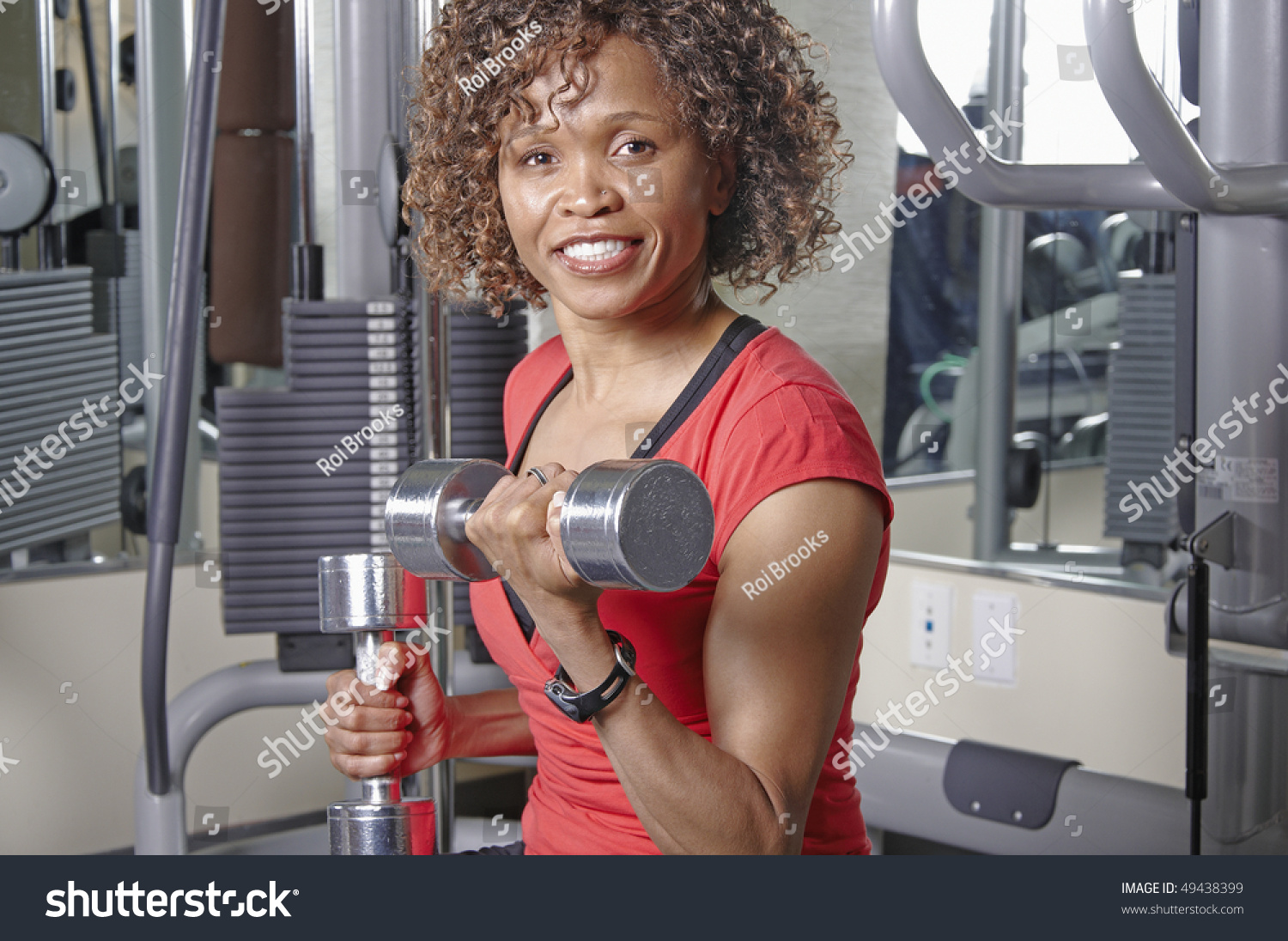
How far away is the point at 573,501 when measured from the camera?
2.32ft

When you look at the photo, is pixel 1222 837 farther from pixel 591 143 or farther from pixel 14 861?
pixel 14 861

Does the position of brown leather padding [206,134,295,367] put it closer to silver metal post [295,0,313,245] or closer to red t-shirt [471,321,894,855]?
silver metal post [295,0,313,245]

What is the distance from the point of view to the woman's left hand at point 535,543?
739 mm

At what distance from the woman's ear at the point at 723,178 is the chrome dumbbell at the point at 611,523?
0.40 meters

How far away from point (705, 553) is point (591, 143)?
1.31 feet

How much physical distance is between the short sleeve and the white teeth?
19cm

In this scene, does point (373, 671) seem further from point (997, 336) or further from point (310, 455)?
point (997, 336)

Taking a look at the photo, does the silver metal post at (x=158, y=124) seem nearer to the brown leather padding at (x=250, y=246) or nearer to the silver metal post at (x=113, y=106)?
the silver metal post at (x=113, y=106)

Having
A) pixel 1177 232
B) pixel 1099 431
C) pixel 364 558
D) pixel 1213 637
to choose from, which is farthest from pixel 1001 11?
pixel 364 558

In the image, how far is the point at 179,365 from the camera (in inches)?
57.6

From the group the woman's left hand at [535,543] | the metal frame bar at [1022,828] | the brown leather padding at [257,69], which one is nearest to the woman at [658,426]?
the woman's left hand at [535,543]

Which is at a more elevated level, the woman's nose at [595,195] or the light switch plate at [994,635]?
the woman's nose at [595,195]

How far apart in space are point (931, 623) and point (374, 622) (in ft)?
5.33
